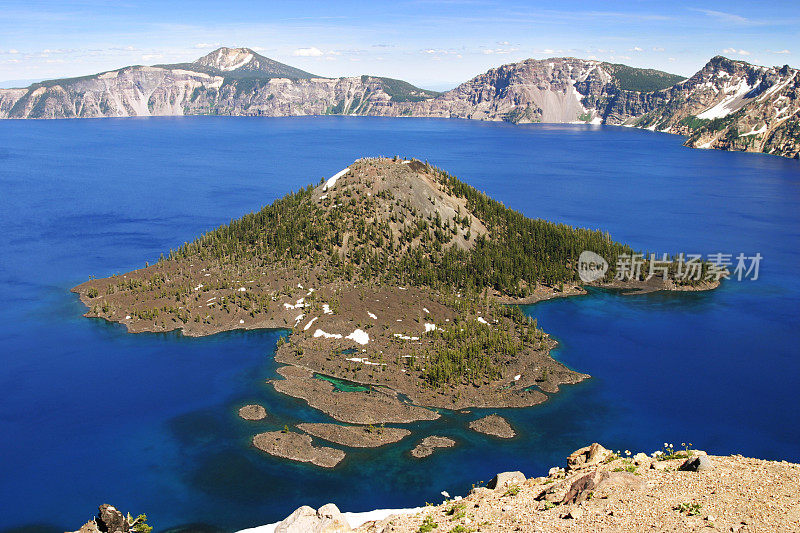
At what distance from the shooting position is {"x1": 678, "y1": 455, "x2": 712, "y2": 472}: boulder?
4123 cm

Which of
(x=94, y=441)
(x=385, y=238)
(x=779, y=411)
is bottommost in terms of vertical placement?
(x=94, y=441)

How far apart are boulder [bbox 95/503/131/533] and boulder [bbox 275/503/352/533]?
1430cm

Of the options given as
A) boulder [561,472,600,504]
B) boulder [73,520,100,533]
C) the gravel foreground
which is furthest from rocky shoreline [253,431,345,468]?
boulder [561,472,600,504]

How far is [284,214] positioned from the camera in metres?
132

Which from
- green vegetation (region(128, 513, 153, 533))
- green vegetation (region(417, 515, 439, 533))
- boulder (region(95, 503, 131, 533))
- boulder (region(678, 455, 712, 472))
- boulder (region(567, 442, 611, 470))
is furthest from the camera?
green vegetation (region(128, 513, 153, 533))

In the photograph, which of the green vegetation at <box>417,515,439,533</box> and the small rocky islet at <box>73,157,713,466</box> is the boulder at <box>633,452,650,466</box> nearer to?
the green vegetation at <box>417,515,439,533</box>

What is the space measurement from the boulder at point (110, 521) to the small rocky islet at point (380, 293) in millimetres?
18127

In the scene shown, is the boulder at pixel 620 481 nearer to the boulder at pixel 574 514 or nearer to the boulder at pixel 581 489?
the boulder at pixel 581 489

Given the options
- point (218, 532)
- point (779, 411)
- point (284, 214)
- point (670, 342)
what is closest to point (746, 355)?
point (670, 342)

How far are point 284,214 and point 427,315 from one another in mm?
47072

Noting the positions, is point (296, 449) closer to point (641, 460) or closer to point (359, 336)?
point (359, 336)

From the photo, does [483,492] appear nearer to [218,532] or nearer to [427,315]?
[218,532]

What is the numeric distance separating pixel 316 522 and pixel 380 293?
61454 millimetres

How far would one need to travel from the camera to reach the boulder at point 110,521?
5200 centimetres
